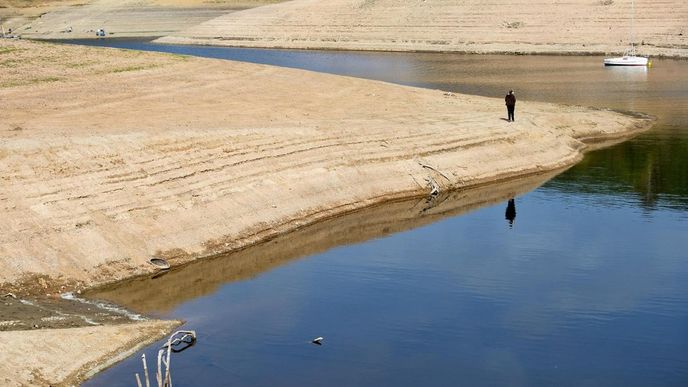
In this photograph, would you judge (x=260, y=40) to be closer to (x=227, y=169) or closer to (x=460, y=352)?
(x=227, y=169)

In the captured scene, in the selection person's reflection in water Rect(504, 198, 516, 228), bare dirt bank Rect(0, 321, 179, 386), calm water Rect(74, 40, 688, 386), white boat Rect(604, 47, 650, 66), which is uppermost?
bare dirt bank Rect(0, 321, 179, 386)

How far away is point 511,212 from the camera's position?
128 feet

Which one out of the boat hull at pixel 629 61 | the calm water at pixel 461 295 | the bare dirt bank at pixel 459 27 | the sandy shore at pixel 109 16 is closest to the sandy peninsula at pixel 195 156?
the calm water at pixel 461 295

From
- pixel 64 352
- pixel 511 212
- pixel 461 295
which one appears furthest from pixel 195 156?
pixel 64 352

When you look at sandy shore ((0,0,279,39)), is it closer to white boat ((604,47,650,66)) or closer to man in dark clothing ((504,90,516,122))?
white boat ((604,47,650,66))

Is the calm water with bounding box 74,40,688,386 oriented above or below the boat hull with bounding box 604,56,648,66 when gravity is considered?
above

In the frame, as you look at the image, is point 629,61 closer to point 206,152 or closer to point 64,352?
point 206,152

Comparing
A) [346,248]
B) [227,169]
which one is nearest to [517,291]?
[346,248]

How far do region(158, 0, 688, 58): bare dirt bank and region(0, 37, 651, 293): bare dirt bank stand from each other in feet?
122

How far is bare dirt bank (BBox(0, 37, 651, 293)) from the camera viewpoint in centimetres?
3106

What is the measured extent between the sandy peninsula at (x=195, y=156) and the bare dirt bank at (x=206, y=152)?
2.3 inches

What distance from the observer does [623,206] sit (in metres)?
39.5

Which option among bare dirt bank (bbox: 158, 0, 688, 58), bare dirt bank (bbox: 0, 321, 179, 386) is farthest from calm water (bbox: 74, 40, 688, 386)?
bare dirt bank (bbox: 158, 0, 688, 58)

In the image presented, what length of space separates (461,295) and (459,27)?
253 ft
